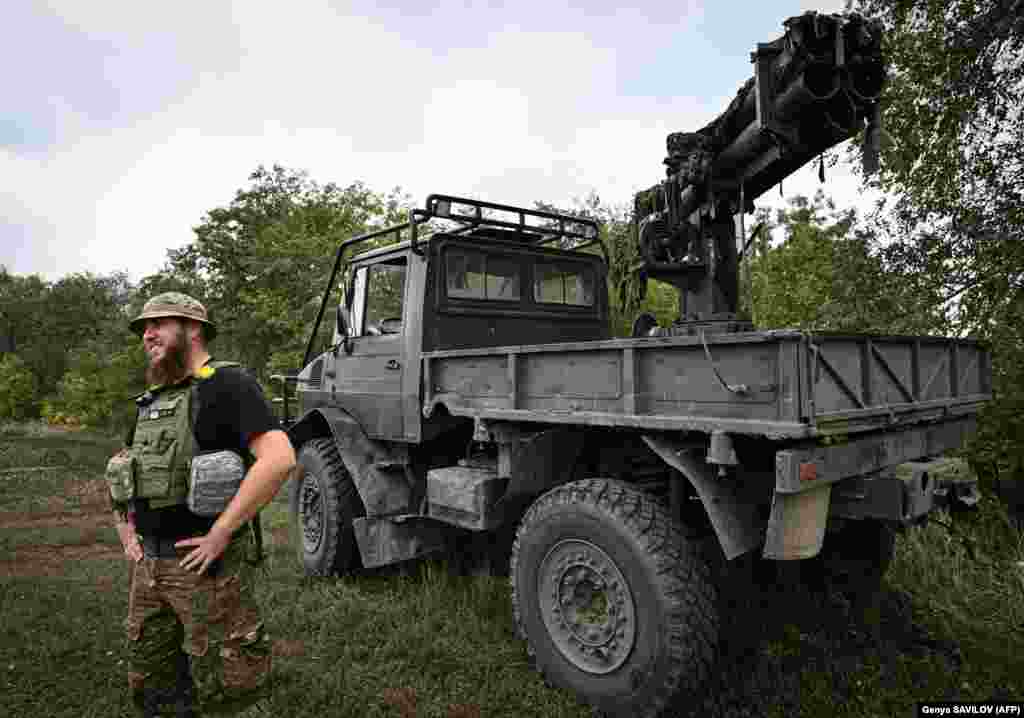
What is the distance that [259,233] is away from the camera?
892 inches

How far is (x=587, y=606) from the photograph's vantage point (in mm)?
3377

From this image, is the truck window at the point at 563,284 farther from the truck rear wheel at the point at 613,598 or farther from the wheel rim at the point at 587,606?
the wheel rim at the point at 587,606

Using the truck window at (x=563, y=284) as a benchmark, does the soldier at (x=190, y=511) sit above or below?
below

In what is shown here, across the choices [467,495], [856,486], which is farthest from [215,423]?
[856,486]

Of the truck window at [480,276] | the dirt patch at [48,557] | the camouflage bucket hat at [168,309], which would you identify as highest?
the truck window at [480,276]

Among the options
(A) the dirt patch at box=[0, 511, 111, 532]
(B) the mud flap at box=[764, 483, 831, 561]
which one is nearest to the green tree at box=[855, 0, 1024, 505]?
(B) the mud flap at box=[764, 483, 831, 561]

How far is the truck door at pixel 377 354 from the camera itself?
190 inches

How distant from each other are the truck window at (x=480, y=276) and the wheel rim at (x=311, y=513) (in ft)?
6.50

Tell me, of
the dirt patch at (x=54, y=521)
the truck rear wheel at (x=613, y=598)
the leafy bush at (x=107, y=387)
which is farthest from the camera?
the leafy bush at (x=107, y=387)

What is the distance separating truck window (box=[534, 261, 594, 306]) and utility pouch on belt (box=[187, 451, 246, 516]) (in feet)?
11.3

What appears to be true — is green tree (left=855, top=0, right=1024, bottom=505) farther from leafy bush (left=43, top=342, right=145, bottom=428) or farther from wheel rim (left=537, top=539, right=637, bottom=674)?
leafy bush (left=43, top=342, right=145, bottom=428)

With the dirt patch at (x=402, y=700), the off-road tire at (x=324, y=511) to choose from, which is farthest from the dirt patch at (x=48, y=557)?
the dirt patch at (x=402, y=700)

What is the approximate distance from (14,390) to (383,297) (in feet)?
105

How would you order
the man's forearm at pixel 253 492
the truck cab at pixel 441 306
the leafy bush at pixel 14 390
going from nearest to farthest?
the man's forearm at pixel 253 492
the truck cab at pixel 441 306
the leafy bush at pixel 14 390
